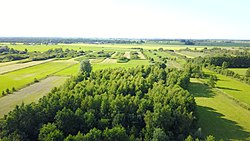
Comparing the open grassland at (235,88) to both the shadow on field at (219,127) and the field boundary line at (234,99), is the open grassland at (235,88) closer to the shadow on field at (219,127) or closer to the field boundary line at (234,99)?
the field boundary line at (234,99)

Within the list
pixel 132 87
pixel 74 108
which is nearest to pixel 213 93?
pixel 132 87

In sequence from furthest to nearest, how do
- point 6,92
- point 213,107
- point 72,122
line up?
point 6,92, point 213,107, point 72,122

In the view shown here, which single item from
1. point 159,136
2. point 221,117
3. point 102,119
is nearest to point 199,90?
point 221,117

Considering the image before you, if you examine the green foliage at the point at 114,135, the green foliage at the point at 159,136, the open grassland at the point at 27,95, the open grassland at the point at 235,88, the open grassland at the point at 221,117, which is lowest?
the open grassland at the point at 235,88

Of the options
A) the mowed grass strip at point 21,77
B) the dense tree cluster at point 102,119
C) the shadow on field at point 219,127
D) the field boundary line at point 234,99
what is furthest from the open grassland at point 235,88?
the mowed grass strip at point 21,77

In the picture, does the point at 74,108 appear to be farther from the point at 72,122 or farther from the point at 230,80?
the point at 230,80

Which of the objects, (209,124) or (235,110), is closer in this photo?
(209,124)

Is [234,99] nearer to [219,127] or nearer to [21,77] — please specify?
[219,127]
